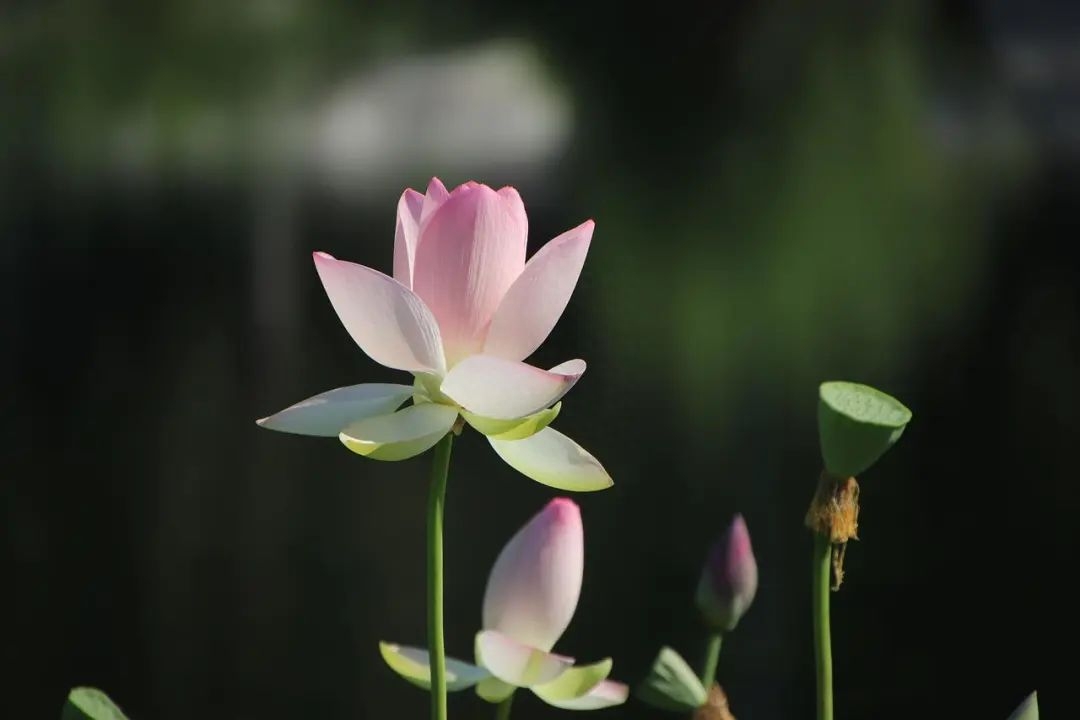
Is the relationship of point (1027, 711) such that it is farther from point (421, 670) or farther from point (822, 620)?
point (421, 670)

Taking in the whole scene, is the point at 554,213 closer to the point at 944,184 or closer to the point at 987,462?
the point at 944,184

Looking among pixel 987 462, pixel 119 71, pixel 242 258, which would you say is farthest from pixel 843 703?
pixel 119 71

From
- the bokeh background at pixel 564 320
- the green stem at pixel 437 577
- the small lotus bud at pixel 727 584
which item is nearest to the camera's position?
the green stem at pixel 437 577

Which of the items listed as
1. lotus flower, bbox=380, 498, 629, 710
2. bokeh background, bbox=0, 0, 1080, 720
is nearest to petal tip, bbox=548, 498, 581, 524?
lotus flower, bbox=380, 498, 629, 710

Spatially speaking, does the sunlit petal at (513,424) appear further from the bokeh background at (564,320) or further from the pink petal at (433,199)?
the bokeh background at (564,320)

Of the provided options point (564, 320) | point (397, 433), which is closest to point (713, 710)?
point (397, 433)

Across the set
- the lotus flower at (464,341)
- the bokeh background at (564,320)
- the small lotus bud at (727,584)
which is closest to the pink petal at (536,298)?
the lotus flower at (464,341)

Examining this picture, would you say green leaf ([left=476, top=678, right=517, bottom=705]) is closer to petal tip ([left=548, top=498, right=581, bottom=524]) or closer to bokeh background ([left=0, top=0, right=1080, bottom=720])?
petal tip ([left=548, top=498, right=581, bottom=524])
